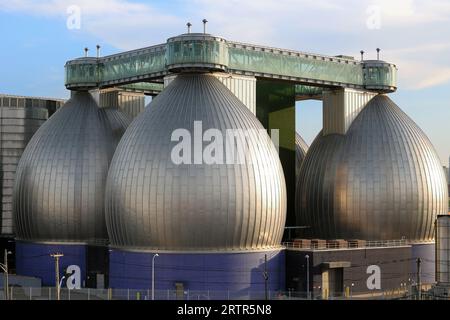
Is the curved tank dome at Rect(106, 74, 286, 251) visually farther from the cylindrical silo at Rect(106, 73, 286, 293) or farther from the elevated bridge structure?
the elevated bridge structure

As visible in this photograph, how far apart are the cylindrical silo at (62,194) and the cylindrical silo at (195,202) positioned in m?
9.88

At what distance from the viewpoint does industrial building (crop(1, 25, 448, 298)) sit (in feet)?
270

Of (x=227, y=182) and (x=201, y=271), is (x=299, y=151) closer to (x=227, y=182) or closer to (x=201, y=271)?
(x=227, y=182)

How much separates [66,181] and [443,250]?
43247 millimetres

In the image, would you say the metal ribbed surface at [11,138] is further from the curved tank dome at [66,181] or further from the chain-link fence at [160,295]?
the chain-link fence at [160,295]

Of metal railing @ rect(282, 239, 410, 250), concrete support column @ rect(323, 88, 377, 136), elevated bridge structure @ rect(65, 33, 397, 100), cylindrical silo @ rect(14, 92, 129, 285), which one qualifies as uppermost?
elevated bridge structure @ rect(65, 33, 397, 100)

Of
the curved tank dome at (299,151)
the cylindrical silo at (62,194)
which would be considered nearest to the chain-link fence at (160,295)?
the cylindrical silo at (62,194)

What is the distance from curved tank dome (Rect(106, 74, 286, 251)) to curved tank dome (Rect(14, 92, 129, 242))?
9.35m

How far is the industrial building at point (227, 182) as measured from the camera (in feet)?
270

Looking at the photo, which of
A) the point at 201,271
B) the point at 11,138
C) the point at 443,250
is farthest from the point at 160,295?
the point at 11,138

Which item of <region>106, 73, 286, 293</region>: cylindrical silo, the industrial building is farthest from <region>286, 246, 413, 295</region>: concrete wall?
<region>106, 73, 286, 293</region>: cylindrical silo

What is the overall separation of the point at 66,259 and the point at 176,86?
80.9ft

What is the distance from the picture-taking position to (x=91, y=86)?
106 m

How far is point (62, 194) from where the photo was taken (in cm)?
9669
